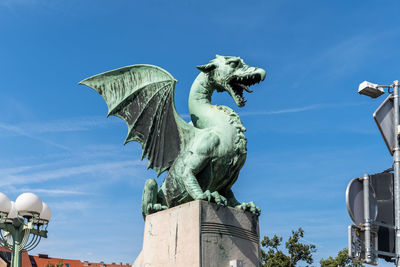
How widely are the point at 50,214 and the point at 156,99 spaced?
6.28m

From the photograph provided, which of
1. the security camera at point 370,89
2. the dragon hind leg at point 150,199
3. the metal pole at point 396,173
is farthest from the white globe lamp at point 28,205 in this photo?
the metal pole at point 396,173

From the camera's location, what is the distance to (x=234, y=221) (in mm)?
7461

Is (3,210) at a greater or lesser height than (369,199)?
greater

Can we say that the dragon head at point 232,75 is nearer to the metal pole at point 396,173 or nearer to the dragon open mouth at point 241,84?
the dragon open mouth at point 241,84

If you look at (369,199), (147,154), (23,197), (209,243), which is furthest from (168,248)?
(23,197)

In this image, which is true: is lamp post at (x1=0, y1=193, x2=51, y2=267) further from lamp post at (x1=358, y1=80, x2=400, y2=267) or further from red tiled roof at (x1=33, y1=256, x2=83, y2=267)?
red tiled roof at (x1=33, y1=256, x2=83, y2=267)

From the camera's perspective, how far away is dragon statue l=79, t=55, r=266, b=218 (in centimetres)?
775

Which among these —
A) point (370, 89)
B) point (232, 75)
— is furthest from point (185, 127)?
point (370, 89)

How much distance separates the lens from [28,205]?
12617 millimetres

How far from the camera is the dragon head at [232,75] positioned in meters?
7.95

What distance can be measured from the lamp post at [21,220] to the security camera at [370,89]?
8977mm

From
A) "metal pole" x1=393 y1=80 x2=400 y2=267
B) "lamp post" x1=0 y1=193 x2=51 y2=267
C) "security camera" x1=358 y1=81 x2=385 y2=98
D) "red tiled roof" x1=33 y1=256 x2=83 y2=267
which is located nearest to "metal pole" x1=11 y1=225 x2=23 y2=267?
"lamp post" x1=0 y1=193 x2=51 y2=267

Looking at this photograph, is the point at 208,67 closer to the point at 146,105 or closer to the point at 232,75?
the point at 232,75

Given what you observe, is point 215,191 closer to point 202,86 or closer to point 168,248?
point 168,248
